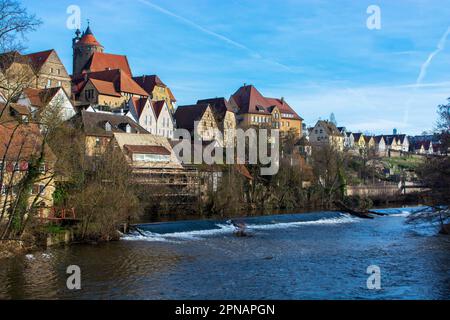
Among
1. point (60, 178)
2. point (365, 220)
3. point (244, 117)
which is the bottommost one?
point (365, 220)

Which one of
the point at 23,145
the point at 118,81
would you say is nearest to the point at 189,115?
the point at 118,81

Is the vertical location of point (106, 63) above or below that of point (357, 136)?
above

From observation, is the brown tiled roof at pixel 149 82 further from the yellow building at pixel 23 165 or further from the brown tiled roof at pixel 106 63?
the yellow building at pixel 23 165

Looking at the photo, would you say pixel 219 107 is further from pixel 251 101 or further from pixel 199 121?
pixel 251 101

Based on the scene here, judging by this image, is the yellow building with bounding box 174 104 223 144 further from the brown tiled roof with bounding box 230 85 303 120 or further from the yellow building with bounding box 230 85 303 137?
the brown tiled roof with bounding box 230 85 303 120

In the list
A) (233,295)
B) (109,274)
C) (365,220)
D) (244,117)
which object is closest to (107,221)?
(109,274)

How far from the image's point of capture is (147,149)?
5112cm

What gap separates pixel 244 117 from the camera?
95.8 metres

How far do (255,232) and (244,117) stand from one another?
6114 centimetres

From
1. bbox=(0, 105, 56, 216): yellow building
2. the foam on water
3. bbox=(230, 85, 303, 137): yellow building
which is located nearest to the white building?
bbox=(230, 85, 303, 137): yellow building

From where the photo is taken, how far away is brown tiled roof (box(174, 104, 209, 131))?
254 ft

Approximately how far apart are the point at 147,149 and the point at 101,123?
648 centimetres
